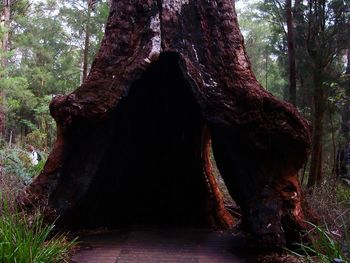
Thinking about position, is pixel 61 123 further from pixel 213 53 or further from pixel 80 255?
pixel 213 53

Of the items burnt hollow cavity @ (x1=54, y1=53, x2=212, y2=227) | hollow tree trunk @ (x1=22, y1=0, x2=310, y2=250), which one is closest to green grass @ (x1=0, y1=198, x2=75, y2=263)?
A: hollow tree trunk @ (x1=22, y1=0, x2=310, y2=250)

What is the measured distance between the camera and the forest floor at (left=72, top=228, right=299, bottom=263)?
5.59m

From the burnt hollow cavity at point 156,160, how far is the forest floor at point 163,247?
78 cm

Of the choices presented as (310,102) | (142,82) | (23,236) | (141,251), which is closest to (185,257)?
(141,251)

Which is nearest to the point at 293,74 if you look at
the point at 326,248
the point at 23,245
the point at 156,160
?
the point at 156,160

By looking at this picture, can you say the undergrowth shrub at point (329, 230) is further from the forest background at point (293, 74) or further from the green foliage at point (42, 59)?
the green foliage at point (42, 59)

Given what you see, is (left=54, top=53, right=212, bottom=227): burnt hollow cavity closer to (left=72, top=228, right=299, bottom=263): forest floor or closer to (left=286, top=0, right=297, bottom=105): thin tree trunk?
(left=72, top=228, right=299, bottom=263): forest floor

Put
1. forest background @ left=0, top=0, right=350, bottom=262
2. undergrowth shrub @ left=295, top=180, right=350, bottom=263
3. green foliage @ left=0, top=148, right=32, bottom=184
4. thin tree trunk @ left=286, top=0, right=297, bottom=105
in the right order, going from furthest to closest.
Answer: thin tree trunk @ left=286, top=0, right=297, bottom=105
forest background @ left=0, top=0, right=350, bottom=262
green foliage @ left=0, top=148, right=32, bottom=184
undergrowth shrub @ left=295, top=180, right=350, bottom=263

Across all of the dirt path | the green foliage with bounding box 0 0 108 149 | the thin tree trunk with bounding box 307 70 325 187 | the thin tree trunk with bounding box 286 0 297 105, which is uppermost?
the green foliage with bounding box 0 0 108 149

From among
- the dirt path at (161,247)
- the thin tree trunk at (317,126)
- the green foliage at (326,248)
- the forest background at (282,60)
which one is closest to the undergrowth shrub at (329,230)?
the green foliage at (326,248)

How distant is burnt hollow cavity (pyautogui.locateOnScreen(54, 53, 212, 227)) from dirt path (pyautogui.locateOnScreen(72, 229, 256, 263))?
2.66 ft

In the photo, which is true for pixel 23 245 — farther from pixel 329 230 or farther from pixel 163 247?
pixel 329 230

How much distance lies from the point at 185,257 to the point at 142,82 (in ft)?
11.3

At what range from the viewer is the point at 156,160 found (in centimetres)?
852
